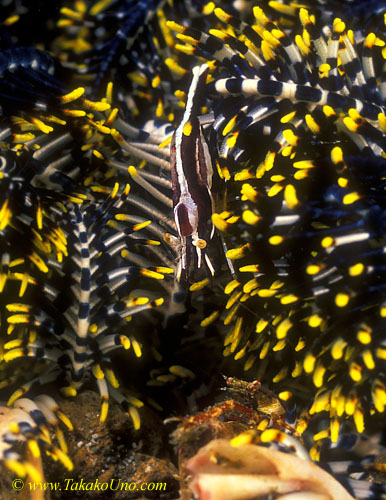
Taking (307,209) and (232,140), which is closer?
(307,209)

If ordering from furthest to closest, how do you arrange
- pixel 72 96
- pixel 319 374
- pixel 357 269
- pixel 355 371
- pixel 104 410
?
pixel 72 96 < pixel 104 410 < pixel 319 374 < pixel 355 371 < pixel 357 269

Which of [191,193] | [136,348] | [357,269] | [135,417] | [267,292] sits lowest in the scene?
[135,417]

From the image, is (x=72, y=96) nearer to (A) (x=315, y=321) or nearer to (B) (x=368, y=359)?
(A) (x=315, y=321)

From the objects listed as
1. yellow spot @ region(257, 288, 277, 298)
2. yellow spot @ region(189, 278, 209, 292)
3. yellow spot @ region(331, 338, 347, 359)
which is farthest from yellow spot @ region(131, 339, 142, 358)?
yellow spot @ region(331, 338, 347, 359)

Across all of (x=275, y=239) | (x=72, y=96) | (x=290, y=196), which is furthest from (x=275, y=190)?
(x=72, y=96)

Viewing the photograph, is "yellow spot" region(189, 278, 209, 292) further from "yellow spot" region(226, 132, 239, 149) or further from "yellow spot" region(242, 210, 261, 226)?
"yellow spot" region(226, 132, 239, 149)

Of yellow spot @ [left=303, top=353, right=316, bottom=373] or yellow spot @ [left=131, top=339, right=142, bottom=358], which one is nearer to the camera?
yellow spot @ [left=303, top=353, right=316, bottom=373]

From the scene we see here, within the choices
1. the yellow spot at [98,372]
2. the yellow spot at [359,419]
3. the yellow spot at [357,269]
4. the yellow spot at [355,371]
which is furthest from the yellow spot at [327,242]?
the yellow spot at [98,372]

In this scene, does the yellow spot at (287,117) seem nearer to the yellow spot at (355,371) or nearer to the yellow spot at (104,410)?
the yellow spot at (355,371)

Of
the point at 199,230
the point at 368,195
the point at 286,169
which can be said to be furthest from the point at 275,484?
the point at 286,169

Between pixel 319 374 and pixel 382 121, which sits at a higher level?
pixel 382 121

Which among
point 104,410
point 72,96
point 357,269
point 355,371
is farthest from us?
point 72,96
